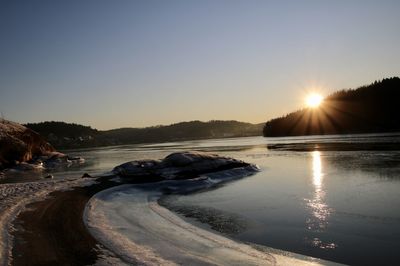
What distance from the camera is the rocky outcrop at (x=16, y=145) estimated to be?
36750 millimetres

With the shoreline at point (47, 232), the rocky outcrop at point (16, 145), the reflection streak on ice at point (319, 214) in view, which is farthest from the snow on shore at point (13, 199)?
the rocky outcrop at point (16, 145)

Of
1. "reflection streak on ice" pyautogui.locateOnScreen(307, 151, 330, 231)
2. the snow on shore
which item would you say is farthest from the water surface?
the snow on shore

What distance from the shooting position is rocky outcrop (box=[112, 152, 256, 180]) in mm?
25312

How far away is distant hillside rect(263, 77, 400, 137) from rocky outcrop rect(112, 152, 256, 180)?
80.2 m

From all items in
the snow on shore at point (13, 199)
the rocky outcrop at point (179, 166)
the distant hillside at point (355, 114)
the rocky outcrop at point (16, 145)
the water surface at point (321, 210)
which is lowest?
the water surface at point (321, 210)

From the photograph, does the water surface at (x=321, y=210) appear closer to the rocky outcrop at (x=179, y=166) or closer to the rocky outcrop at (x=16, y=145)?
the rocky outcrop at (x=179, y=166)

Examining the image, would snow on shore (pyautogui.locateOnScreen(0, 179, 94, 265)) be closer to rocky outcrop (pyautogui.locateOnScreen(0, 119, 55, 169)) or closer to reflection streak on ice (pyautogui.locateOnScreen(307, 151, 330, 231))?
reflection streak on ice (pyautogui.locateOnScreen(307, 151, 330, 231))

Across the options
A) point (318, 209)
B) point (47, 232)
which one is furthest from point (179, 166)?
point (47, 232)

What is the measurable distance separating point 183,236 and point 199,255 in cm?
192

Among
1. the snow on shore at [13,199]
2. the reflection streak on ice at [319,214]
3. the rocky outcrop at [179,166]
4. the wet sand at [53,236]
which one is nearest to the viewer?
the wet sand at [53,236]

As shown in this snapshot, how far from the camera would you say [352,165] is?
85.4 ft

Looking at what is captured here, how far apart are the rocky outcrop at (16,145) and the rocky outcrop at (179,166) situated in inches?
622

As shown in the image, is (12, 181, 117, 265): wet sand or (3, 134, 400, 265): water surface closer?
(12, 181, 117, 265): wet sand

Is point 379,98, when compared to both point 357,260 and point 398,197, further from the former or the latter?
point 357,260
